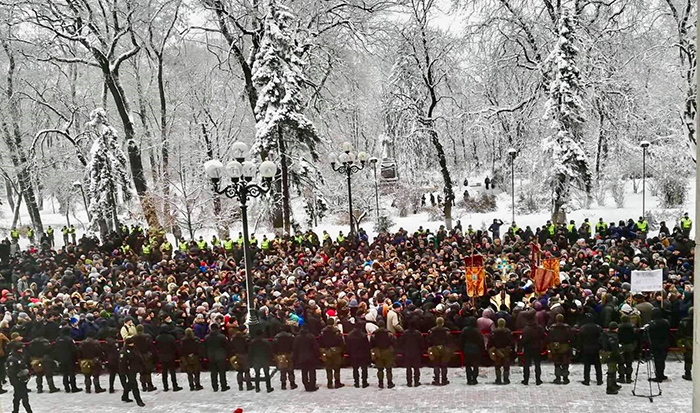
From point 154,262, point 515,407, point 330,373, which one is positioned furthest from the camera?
point 154,262

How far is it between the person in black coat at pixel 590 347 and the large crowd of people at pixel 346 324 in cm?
2

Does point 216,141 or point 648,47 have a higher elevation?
point 648,47

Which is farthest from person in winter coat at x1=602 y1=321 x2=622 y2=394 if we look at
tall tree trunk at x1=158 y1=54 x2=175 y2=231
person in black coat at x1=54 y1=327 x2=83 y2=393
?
tall tree trunk at x1=158 y1=54 x2=175 y2=231

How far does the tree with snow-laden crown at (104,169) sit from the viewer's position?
89.9 ft

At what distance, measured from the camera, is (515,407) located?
32.9 ft

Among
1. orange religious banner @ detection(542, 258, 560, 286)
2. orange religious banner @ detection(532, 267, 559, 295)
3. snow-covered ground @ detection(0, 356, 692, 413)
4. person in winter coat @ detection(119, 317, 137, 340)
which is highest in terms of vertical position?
orange religious banner @ detection(542, 258, 560, 286)

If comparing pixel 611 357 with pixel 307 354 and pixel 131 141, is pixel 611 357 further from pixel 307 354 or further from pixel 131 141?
pixel 131 141

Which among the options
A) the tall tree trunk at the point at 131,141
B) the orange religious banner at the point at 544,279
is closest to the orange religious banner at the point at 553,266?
the orange religious banner at the point at 544,279

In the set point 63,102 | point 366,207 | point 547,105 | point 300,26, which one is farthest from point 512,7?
point 63,102

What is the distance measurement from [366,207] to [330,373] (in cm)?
2447

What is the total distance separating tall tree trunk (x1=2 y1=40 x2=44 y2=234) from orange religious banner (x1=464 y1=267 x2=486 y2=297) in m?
29.2

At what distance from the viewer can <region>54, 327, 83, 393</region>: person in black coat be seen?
11.7m

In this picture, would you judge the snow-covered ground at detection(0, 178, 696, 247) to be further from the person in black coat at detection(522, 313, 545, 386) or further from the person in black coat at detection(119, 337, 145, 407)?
the person in black coat at detection(119, 337, 145, 407)

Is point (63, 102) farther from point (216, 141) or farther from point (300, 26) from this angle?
point (300, 26)
